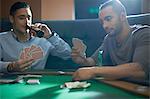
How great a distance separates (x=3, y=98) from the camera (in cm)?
106

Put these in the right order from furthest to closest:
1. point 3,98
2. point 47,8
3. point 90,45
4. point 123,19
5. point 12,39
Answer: point 47,8 → point 90,45 → point 12,39 → point 123,19 → point 3,98

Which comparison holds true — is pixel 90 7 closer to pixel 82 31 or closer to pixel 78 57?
pixel 82 31

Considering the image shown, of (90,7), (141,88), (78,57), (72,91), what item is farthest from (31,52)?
(90,7)

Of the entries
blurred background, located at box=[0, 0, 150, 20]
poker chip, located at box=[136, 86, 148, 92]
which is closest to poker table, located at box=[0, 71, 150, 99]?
poker chip, located at box=[136, 86, 148, 92]

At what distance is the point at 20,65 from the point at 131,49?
753 millimetres

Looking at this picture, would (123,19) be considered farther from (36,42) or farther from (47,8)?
(47,8)

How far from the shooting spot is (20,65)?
1.74 metres

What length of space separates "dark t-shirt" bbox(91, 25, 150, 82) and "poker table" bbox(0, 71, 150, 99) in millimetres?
202

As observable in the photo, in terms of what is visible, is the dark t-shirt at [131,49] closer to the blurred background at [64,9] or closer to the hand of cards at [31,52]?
the hand of cards at [31,52]

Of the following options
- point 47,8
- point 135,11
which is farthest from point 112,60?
point 47,8

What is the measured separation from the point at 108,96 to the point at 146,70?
1.31 ft

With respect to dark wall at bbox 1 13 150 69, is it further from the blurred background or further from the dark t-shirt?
the blurred background

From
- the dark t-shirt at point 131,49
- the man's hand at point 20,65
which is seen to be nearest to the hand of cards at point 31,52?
the man's hand at point 20,65

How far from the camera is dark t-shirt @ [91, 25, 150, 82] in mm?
1426
